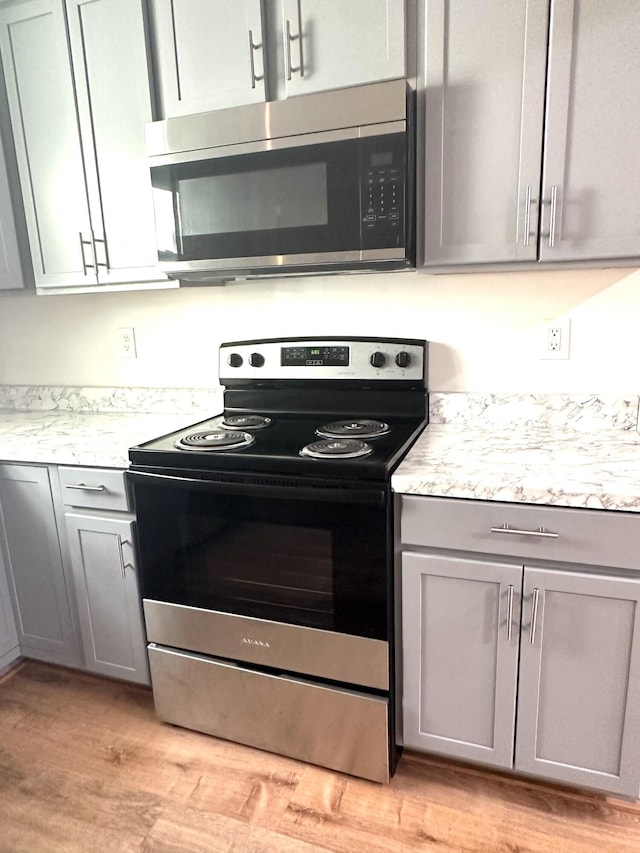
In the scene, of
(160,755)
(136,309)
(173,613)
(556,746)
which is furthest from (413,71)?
(160,755)

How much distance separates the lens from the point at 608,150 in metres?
1.37

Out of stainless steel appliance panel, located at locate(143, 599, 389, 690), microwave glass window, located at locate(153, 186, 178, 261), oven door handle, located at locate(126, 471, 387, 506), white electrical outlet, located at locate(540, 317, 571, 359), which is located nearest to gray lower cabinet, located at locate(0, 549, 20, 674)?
stainless steel appliance panel, located at locate(143, 599, 389, 690)

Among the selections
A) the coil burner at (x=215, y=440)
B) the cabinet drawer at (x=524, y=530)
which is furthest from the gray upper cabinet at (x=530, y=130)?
the coil burner at (x=215, y=440)

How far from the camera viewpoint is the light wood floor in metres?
1.43

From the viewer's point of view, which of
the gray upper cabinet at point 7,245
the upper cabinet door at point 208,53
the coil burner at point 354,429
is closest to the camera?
the upper cabinet door at point 208,53

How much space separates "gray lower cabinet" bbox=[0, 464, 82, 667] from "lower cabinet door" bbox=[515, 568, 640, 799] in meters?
1.51

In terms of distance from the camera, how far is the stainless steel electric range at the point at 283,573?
147 centimetres

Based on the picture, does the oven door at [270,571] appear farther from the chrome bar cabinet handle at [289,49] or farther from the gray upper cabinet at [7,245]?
the chrome bar cabinet handle at [289,49]

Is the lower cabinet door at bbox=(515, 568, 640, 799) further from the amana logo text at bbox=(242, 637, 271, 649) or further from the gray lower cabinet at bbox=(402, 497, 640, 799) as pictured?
the amana logo text at bbox=(242, 637, 271, 649)

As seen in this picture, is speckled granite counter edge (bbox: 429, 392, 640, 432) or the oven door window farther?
speckled granite counter edge (bbox: 429, 392, 640, 432)

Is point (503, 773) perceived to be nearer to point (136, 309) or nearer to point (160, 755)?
point (160, 755)

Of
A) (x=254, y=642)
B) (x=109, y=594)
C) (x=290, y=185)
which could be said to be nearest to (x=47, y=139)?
(x=290, y=185)

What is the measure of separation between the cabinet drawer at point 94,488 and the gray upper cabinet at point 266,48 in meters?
1.14

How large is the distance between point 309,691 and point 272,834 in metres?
0.35
